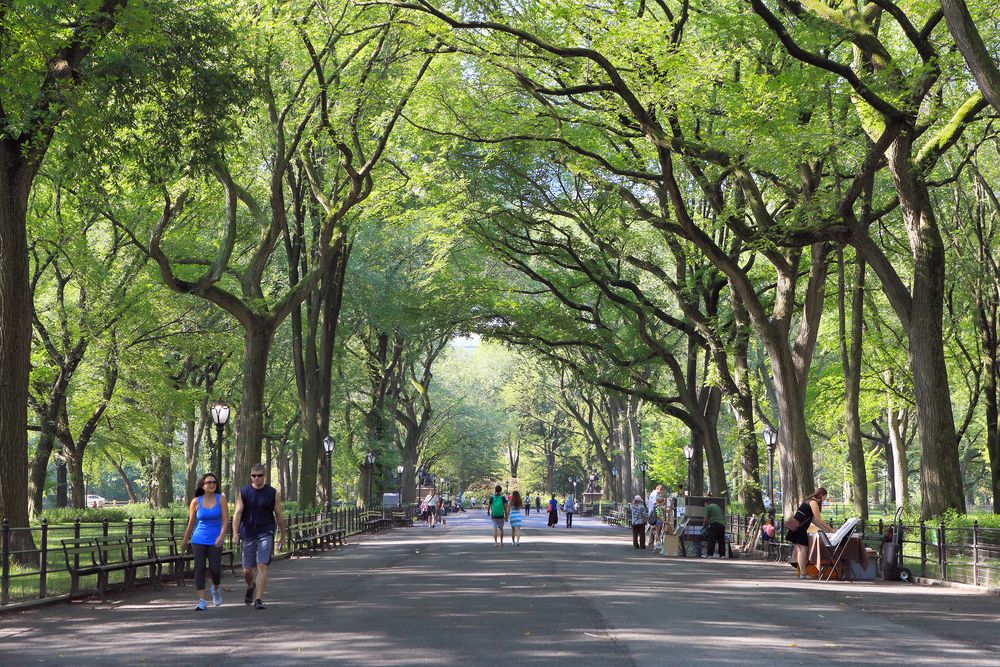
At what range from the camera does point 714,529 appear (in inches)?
1098

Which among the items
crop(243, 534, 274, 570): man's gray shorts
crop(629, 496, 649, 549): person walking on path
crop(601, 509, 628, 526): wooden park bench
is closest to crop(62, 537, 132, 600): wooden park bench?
crop(243, 534, 274, 570): man's gray shorts

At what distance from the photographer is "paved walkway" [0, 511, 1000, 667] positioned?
948 cm

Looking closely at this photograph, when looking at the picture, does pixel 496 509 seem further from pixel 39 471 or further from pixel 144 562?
pixel 39 471

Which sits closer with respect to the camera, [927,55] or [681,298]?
[927,55]

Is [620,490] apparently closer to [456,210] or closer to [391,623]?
[456,210]

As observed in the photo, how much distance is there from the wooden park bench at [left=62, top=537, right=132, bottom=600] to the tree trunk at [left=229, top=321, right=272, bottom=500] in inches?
327

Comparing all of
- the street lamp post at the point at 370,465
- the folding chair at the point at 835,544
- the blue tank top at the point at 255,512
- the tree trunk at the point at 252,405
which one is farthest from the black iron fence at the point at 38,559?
the street lamp post at the point at 370,465

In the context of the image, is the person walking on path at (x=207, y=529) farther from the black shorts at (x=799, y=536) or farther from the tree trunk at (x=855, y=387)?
the tree trunk at (x=855, y=387)

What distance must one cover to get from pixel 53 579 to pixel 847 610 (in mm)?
12999

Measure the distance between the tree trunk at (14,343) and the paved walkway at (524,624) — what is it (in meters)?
2.65

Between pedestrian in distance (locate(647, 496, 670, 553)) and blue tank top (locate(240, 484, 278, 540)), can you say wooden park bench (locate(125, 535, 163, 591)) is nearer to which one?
blue tank top (locate(240, 484, 278, 540))

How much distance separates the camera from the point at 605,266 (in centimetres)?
3344

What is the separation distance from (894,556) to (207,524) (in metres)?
12.7

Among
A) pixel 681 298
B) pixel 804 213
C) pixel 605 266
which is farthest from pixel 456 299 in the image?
pixel 804 213
